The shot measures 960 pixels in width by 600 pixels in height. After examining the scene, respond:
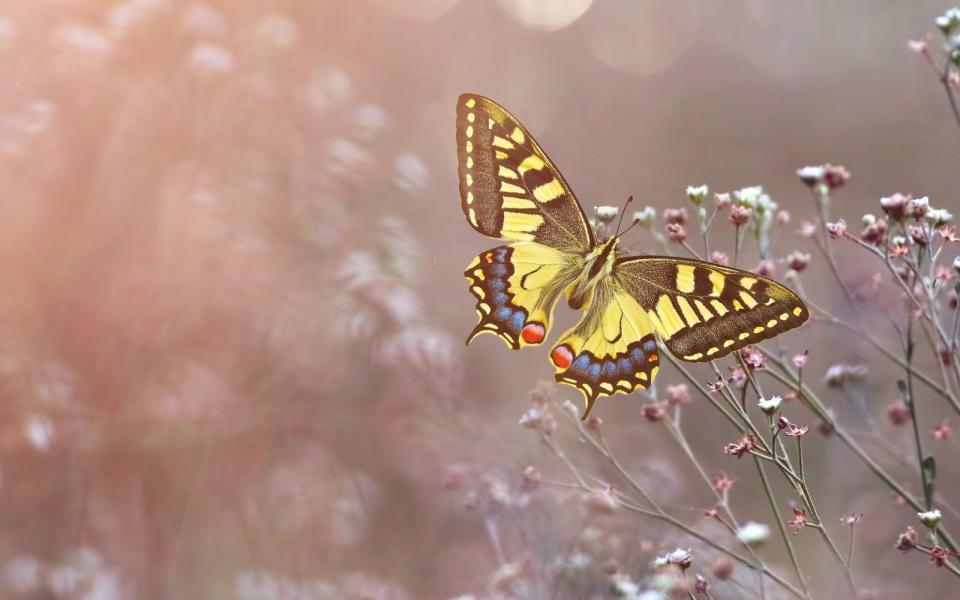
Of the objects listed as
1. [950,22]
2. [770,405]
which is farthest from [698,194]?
[950,22]

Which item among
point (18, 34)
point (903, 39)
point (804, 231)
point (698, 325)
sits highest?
point (903, 39)

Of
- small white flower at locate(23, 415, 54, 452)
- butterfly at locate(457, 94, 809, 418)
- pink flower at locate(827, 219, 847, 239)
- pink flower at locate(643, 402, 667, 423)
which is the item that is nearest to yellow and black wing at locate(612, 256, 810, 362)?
butterfly at locate(457, 94, 809, 418)

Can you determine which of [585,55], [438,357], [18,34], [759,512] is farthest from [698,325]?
[585,55]

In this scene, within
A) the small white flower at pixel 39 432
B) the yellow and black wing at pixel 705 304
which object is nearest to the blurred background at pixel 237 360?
the small white flower at pixel 39 432

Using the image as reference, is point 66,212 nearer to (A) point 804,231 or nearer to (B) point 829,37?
(A) point 804,231

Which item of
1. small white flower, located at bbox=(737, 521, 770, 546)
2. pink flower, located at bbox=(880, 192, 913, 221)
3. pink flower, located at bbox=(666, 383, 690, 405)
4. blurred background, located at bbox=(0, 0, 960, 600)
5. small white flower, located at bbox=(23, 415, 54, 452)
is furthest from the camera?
blurred background, located at bbox=(0, 0, 960, 600)

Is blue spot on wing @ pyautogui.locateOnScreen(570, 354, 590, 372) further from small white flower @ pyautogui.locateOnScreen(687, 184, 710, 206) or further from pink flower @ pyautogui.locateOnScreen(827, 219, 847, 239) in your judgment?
pink flower @ pyautogui.locateOnScreen(827, 219, 847, 239)
